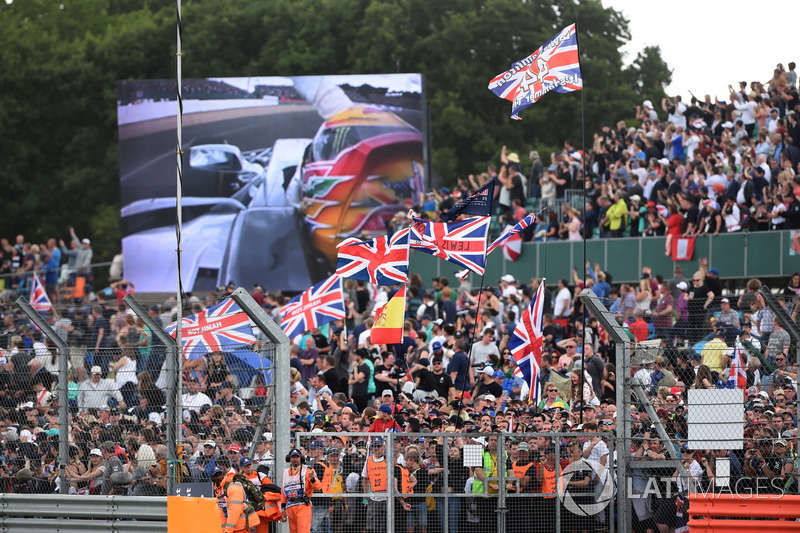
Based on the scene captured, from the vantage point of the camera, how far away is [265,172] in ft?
113

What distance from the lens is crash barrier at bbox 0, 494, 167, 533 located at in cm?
1324

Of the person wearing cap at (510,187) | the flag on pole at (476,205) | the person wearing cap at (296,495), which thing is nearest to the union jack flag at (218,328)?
the person wearing cap at (296,495)

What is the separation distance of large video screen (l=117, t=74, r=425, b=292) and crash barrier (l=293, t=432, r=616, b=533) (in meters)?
18.2

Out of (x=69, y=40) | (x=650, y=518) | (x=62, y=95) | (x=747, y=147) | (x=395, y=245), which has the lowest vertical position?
(x=650, y=518)

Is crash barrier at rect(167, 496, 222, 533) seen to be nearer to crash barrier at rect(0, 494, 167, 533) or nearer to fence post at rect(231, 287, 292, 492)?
crash barrier at rect(0, 494, 167, 533)

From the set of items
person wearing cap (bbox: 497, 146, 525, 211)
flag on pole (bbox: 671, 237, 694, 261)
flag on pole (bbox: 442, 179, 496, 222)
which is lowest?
flag on pole (bbox: 442, 179, 496, 222)

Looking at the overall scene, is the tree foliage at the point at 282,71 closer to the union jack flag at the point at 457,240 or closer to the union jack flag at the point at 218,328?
the union jack flag at the point at 457,240

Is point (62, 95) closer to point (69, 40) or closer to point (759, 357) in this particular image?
point (69, 40)

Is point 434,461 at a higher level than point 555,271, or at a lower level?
lower

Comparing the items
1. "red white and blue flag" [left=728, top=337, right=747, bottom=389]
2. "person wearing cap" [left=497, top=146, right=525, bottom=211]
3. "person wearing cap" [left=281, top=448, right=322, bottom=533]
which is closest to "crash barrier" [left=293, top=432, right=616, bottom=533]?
"person wearing cap" [left=281, top=448, right=322, bottom=533]

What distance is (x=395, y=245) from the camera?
1647 centimetres

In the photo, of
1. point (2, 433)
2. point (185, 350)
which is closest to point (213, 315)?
point (185, 350)

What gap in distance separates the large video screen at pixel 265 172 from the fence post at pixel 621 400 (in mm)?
18775

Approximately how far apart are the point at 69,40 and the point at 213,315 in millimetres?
54196
